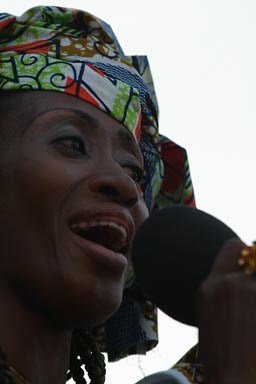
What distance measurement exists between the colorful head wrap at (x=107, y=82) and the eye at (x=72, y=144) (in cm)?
20

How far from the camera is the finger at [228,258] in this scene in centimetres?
184

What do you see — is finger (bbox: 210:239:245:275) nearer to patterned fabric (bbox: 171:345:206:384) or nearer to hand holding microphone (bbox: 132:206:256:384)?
hand holding microphone (bbox: 132:206:256:384)

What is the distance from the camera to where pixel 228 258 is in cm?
186

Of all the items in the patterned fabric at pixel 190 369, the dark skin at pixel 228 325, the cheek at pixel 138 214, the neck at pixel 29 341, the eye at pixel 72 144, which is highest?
the dark skin at pixel 228 325

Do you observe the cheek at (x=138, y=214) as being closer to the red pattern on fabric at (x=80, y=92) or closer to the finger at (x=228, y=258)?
the red pattern on fabric at (x=80, y=92)

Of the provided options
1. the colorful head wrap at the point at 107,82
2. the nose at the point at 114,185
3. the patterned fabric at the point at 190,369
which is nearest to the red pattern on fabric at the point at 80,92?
the colorful head wrap at the point at 107,82

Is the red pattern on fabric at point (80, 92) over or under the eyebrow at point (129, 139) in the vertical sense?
over

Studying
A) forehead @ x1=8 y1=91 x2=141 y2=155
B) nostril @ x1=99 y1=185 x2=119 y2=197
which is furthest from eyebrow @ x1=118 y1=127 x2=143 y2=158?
nostril @ x1=99 y1=185 x2=119 y2=197

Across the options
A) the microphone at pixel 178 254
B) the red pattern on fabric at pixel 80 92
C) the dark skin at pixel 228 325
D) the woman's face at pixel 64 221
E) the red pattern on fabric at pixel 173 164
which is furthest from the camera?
the red pattern on fabric at pixel 173 164

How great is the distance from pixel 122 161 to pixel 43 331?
25.3 inches

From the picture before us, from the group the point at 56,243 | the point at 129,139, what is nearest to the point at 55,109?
the point at 129,139

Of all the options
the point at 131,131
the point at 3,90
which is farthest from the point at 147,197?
the point at 3,90

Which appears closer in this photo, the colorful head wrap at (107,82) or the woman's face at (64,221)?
the woman's face at (64,221)

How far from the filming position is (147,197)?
12.0 ft
